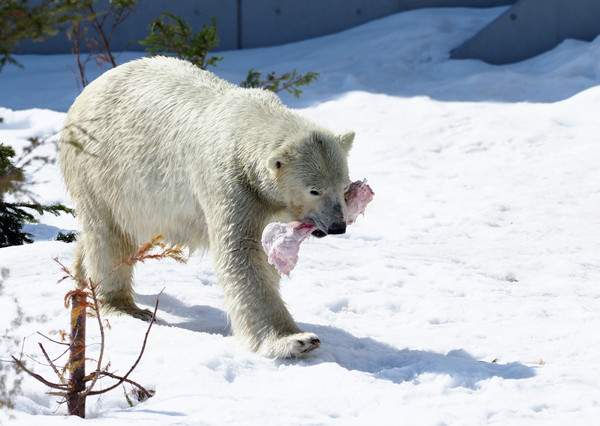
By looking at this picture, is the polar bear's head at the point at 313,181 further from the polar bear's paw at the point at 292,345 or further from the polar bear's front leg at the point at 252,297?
the polar bear's paw at the point at 292,345

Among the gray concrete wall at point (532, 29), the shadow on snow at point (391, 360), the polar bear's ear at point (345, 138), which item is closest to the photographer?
the shadow on snow at point (391, 360)

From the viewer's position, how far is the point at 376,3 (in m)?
14.3

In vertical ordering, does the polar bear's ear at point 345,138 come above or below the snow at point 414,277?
above

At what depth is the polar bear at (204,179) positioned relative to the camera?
4.18 metres

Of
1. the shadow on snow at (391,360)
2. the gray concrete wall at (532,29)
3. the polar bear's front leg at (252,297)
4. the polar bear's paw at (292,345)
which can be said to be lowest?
the shadow on snow at (391,360)

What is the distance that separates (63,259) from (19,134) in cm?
444

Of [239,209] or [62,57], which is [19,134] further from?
[239,209]

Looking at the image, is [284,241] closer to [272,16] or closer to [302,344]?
[302,344]

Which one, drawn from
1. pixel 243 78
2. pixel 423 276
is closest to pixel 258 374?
pixel 423 276

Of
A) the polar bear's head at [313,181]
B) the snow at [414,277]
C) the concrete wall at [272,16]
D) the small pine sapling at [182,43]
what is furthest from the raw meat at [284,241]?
the concrete wall at [272,16]

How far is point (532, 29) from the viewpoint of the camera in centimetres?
1234

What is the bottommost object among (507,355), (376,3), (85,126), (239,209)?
(507,355)

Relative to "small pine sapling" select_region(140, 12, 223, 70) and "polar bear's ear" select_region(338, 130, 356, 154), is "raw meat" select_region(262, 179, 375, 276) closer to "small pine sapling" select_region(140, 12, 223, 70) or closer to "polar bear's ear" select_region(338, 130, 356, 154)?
"polar bear's ear" select_region(338, 130, 356, 154)

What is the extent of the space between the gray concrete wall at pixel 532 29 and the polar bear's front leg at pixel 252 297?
8.91m
